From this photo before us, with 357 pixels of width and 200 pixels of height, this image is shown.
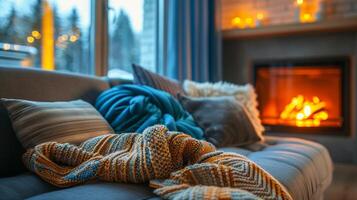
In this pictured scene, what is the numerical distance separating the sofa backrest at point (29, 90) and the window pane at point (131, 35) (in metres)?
0.91

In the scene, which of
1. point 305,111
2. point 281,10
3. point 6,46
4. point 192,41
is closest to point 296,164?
point 6,46

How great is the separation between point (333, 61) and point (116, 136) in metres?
2.81

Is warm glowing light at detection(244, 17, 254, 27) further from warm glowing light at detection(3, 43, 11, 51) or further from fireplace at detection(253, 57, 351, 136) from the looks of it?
warm glowing light at detection(3, 43, 11, 51)

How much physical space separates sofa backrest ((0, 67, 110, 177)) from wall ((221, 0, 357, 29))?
2424 millimetres

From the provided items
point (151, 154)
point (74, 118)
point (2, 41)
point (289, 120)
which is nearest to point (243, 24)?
point (289, 120)

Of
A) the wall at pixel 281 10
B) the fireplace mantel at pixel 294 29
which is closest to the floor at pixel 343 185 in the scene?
the fireplace mantel at pixel 294 29

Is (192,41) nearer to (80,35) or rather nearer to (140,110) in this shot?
(80,35)

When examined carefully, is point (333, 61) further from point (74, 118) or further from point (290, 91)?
point (74, 118)

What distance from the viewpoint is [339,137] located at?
130 inches

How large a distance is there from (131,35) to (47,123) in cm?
177

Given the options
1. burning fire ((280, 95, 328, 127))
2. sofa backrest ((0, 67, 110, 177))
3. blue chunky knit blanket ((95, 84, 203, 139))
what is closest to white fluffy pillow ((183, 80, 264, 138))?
blue chunky knit blanket ((95, 84, 203, 139))

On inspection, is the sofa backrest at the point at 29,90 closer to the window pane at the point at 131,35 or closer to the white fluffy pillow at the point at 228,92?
the white fluffy pillow at the point at 228,92

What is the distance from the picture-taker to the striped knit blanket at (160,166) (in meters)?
0.83

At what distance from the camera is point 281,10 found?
11.9ft
